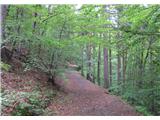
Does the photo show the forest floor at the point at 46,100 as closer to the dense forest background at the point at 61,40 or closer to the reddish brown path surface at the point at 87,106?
the reddish brown path surface at the point at 87,106

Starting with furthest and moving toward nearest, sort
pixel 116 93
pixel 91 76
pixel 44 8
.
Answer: pixel 91 76, pixel 116 93, pixel 44 8

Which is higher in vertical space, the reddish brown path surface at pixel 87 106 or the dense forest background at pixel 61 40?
the dense forest background at pixel 61 40

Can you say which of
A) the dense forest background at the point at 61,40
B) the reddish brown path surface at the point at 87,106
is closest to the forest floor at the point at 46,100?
the reddish brown path surface at the point at 87,106

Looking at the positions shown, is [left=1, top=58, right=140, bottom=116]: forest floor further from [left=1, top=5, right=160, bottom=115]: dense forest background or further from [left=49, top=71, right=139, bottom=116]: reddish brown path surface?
[left=1, top=5, right=160, bottom=115]: dense forest background

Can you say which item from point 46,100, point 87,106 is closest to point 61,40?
point 87,106

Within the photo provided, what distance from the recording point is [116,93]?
13195 mm

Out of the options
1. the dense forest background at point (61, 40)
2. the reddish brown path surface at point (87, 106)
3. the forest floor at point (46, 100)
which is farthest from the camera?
the dense forest background at point (61, 40)

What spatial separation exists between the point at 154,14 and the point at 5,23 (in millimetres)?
4963

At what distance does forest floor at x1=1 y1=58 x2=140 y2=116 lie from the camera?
6.04 meters

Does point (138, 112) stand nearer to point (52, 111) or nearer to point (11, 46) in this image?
point (52, 111)

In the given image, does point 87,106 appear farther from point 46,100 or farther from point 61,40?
point 61,40

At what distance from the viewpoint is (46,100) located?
783cm

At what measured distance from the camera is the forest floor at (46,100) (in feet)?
19.8
